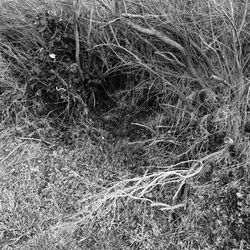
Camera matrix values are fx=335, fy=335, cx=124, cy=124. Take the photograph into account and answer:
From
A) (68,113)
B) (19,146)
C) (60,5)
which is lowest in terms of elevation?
(19,146)

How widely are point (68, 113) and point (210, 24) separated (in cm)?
160

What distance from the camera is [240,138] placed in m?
2.69

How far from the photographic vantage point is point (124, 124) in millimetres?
3262

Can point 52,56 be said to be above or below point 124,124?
Answer: above

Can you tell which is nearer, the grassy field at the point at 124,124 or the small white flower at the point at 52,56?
the grassy field at the point at 124,124

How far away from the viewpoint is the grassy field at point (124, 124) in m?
2.60

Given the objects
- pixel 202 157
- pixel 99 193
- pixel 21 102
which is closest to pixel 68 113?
pixel 21 102

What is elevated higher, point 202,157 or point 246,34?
point 246,34

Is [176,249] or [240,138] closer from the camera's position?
[176,249]

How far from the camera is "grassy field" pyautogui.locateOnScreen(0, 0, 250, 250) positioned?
2.60m

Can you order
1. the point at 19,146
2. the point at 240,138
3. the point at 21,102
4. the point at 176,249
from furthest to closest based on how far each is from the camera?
the point at 21,102, the point at 19,146, the point at 240,138, the point at 176,249

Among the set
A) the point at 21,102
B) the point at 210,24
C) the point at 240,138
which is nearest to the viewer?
the point at 240,138

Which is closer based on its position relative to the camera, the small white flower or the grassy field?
the grassy field

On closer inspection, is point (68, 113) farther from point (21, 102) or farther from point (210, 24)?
point (210, 24)
